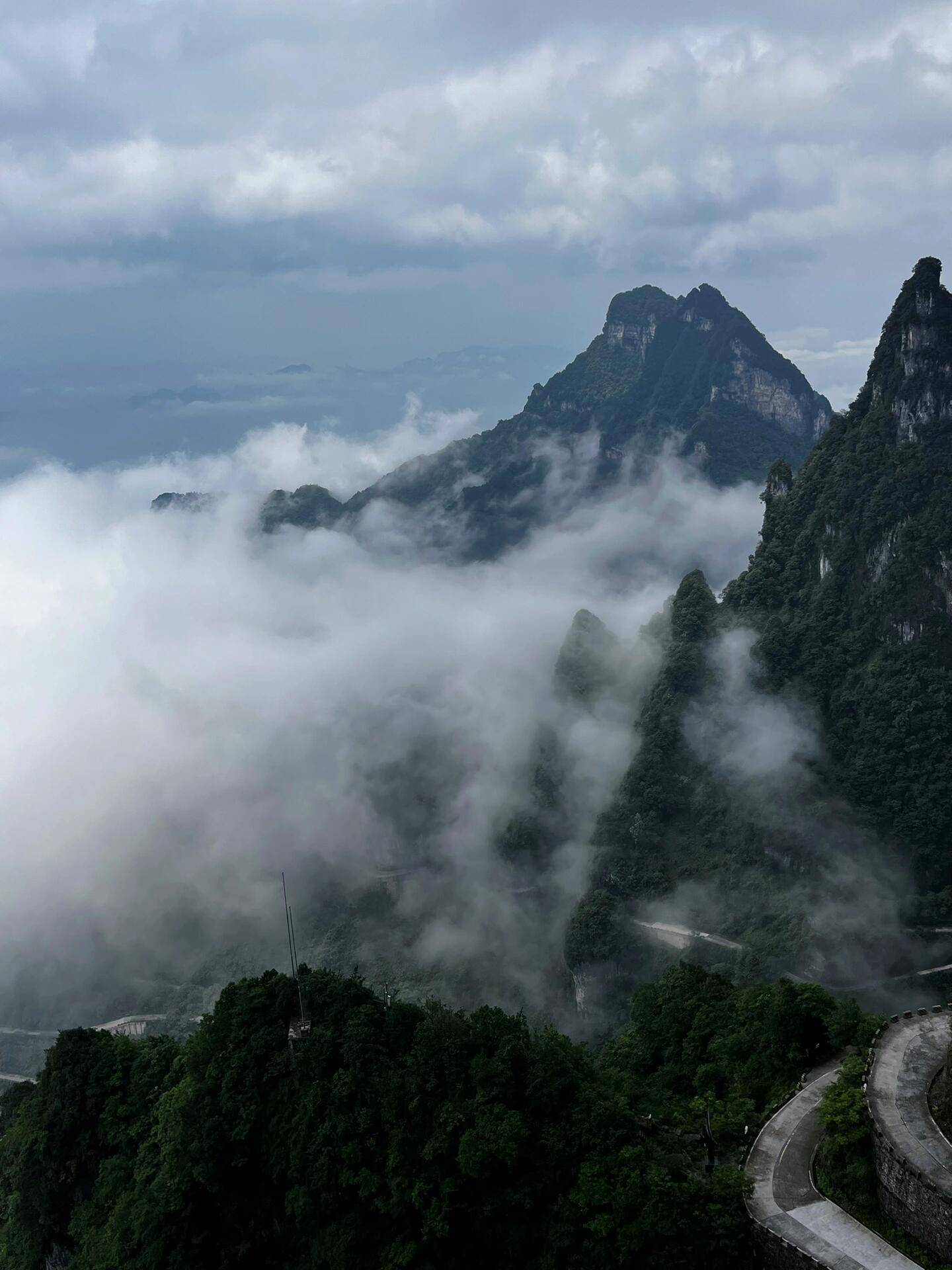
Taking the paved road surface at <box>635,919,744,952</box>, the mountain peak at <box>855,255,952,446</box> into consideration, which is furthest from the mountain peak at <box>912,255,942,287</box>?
the paved road surface at <box>635,919,744,952</box>

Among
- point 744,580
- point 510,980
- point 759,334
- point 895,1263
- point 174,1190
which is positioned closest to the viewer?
point 895,1263

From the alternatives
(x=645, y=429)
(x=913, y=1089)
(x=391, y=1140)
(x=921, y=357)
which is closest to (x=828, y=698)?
(x=921, y=357)

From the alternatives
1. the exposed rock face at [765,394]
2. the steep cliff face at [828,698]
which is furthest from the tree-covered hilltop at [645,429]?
the steep cliff face at [828,698]

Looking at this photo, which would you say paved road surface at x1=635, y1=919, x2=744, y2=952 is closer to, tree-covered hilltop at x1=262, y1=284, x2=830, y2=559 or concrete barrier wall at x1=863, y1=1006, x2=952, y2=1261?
concrete barrier wall at x1=863, y1=1006, x2=952, y2=1261

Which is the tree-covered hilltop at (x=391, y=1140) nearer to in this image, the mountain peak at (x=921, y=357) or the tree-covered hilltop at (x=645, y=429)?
the mountain peak at (x=921, y=357)

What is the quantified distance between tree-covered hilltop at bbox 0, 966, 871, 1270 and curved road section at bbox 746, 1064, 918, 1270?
934 mm

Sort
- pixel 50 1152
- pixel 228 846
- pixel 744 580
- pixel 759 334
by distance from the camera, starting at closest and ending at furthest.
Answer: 1. pixel 50 1152
2. pixel 744 580
3. pixel 228 846
4. pixel 759 334

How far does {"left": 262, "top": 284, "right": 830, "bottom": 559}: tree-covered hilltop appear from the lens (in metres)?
181

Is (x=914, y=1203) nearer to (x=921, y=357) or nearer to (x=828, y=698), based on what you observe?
(x=828, y=698)

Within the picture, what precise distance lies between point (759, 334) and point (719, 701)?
111032 mm

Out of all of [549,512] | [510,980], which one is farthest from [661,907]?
[549,512]

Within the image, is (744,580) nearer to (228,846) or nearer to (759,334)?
(228,846)

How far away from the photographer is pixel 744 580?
330ft

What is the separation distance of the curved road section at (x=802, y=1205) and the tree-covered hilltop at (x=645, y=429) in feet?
492
